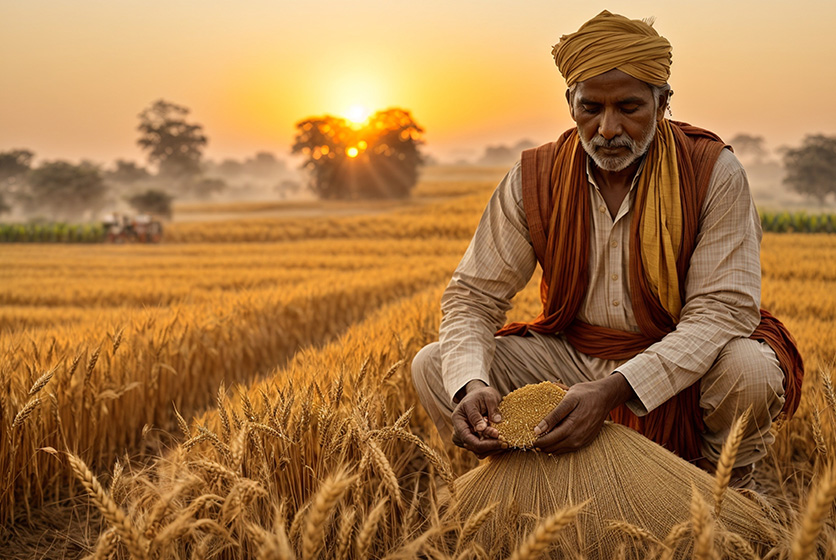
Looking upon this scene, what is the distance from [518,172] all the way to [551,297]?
48cm

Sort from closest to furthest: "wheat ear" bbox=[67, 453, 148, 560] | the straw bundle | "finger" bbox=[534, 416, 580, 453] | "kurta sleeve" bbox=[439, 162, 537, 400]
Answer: "wheat ear" bbox=[67, 453, 148, 560] < the straw bundle < "finger" bbox=[534, 416, 580, 453] < "kurta sleeve" bbox=[439, 162, 537, 400]

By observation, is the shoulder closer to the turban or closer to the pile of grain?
the turban

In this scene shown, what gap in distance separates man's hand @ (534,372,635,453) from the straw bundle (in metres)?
0.03

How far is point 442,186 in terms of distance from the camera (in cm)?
4194

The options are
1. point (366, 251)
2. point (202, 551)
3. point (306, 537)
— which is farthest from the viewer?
point (366, 251)

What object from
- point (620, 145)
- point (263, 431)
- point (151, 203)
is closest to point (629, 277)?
point (620, 145)

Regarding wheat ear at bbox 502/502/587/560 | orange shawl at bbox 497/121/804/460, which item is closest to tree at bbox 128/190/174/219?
orange shawl at bbox 497/121/804/460

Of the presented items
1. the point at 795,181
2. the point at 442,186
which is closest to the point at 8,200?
the point at 442,186

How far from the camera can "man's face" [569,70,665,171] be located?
6.72ft

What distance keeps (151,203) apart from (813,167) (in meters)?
34.9

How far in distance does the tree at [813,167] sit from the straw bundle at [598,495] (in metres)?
31.0

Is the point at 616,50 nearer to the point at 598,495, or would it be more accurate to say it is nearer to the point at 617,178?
the point at 617,178

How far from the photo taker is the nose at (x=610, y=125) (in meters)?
2.04

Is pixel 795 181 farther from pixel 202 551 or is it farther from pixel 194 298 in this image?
pixel 202 551
